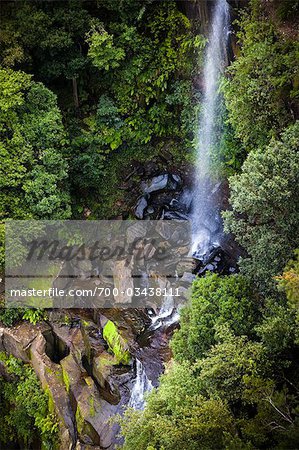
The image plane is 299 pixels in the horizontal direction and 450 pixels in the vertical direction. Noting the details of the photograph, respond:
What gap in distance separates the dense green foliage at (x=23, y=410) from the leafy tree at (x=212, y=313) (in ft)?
14.7

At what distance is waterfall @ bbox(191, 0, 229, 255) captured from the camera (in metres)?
13.5

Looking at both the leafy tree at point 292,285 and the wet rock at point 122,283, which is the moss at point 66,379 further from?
the leafy tree at point 292,285

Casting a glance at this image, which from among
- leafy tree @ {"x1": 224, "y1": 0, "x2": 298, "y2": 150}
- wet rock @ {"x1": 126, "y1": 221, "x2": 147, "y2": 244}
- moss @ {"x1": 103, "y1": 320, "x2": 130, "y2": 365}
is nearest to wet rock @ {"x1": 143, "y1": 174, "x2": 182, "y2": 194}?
wet rock @ {"x1": 126, "y1": 221, "x2": 147, "y2": 244}

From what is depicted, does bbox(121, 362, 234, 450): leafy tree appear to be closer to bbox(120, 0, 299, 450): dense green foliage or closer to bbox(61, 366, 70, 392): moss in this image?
bbox(120, 0, 299, 450): dense green foliage

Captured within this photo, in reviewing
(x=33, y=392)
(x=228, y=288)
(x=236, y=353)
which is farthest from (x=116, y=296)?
(x=236, y=353)

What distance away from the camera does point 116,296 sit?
46.6 feet

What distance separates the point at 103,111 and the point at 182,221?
435 centimetres

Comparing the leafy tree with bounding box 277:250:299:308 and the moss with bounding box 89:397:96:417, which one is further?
the moss with bounding box 89:397:96:417

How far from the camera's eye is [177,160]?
16219mm

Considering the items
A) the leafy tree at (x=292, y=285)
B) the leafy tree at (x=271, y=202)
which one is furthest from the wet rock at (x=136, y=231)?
the leafy tree at (x=292, y=285)

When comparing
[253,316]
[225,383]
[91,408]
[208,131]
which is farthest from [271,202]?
[91,408]

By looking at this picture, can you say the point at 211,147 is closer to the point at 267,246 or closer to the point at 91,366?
the point at 267,246

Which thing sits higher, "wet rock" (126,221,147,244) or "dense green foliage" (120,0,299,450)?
"dense green foliage" (120,0,299,450)

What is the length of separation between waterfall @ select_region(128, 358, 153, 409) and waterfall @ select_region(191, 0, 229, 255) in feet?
15.1
